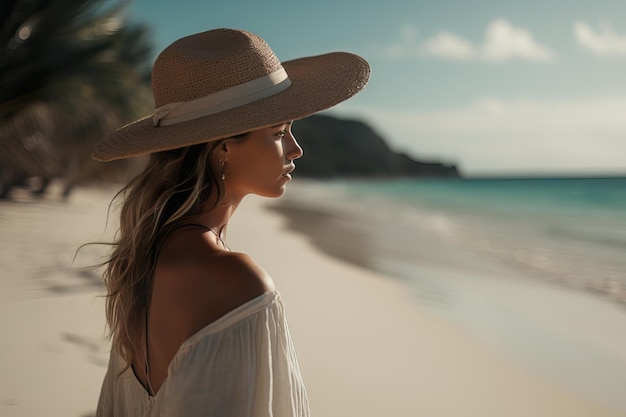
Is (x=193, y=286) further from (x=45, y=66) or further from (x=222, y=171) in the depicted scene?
(x=45, y=66)

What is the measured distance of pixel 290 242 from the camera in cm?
1048

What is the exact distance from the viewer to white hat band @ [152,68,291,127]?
1474 millimetres

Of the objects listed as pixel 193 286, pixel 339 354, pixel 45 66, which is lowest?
pixel 339 354

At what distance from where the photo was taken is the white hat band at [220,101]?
1.47m

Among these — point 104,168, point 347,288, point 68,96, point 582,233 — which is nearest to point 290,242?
point 347,288

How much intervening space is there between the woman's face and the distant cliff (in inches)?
3960

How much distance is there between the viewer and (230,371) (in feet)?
4.09

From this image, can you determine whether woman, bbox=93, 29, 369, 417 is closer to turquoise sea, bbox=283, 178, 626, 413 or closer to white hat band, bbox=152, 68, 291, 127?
white hat band, bbox=152, 68, 291, 127

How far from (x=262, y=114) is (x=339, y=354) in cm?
304

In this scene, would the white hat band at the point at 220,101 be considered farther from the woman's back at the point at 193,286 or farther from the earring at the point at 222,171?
the woman's back at the point at 193,286

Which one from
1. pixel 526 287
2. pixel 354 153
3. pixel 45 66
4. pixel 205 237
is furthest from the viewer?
pixel 354 153

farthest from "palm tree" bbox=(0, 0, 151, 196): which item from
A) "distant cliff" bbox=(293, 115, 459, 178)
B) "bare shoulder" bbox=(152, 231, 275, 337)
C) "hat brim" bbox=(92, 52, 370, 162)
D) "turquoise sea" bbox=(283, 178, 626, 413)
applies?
"distant cliff" bbox=(293, 115, 459, 178)

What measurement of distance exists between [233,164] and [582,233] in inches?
611

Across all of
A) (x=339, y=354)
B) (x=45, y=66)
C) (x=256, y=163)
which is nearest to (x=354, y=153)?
(x=45, y=66)
